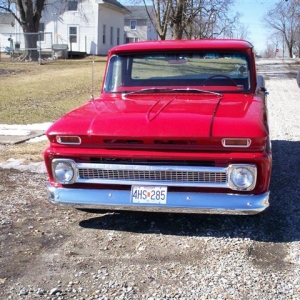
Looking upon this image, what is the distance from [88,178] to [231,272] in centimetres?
147

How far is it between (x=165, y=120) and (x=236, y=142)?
624 millimetres

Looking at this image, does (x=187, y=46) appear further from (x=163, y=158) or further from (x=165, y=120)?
(x=163, y=158)

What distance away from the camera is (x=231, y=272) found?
393cm

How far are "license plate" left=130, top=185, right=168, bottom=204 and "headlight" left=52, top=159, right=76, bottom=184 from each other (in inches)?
22.3

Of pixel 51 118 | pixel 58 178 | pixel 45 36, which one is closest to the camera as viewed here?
pixel 58 178

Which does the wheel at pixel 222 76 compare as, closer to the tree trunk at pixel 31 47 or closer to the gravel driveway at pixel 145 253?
the gravel driveway at pixel 145 253

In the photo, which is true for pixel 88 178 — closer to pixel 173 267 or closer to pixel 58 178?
pixel 58 178

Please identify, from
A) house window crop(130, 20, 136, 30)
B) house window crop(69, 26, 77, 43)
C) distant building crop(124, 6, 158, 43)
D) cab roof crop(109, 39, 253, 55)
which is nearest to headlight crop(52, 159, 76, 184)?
cab roof crop(109, 39, 253, 55)

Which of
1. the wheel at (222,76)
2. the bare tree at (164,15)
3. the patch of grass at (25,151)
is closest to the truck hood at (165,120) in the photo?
the wheel at (222,76)

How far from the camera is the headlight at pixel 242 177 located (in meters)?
4.21

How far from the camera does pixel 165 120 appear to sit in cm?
430

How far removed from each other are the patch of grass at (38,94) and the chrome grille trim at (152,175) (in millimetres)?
6697

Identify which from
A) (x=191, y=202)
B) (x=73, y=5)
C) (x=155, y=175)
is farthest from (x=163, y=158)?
(x=73, y=5)

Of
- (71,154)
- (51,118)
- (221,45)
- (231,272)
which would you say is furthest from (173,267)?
(51,118)
